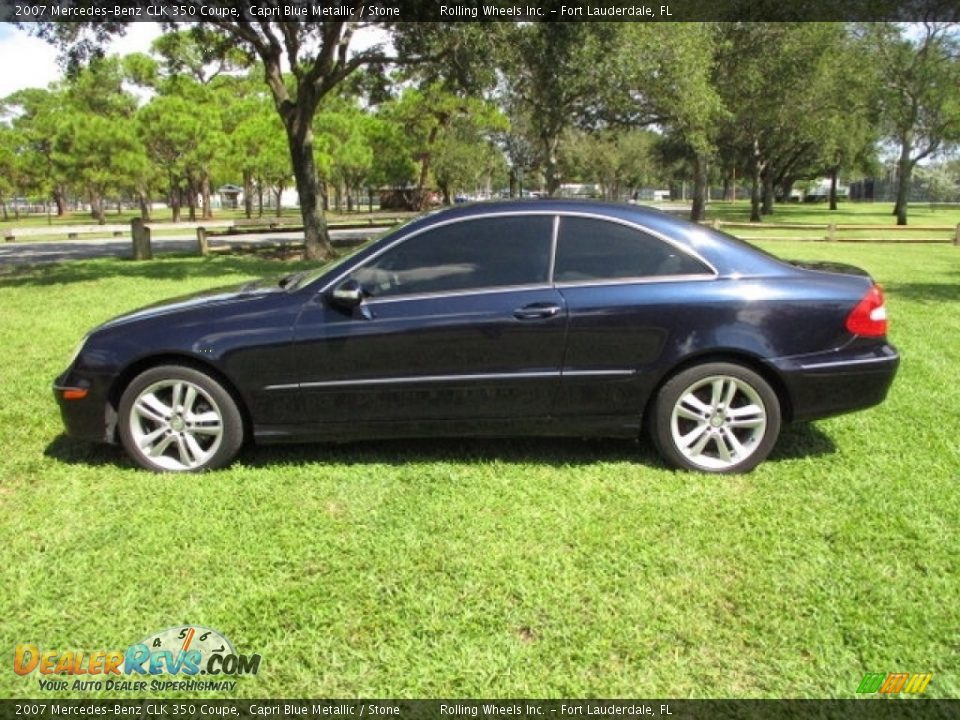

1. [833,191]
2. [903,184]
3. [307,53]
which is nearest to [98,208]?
[307,53]

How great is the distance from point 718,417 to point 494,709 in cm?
224

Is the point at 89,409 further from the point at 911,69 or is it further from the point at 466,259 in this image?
the point at 911,69

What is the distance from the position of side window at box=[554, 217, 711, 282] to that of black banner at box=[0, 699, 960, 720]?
2.27m

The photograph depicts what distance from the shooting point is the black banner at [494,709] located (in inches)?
87.0

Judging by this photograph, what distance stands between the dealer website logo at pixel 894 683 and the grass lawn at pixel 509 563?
0.04 m

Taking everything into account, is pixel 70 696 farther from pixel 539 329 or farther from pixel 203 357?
pixel 539 329

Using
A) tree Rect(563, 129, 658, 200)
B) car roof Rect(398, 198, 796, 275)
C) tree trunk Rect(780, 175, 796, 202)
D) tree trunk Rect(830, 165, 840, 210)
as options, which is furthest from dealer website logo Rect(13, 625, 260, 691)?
tree trunk Rect(780, 175, 796, 202)

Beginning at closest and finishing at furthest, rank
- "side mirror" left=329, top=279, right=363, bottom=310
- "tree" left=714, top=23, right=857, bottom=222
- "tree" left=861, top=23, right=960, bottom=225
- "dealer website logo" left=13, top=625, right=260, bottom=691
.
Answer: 1. "dealer website logo" left=13, top=625, right=260, bottom=691
2. "side mirror" left=329, top=279, right=363, bottom=310
3. "tree" left=714, top=23, right=857, bottom=222
4. "tree" left=861, top=23, right=960, bottom=225

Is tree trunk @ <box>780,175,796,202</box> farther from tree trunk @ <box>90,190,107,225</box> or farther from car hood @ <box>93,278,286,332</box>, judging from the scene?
car hood @ <box>93,278,286,332</box>

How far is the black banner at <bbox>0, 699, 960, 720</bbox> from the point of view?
2.21 meters

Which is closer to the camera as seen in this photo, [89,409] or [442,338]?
Answer: [442,338]

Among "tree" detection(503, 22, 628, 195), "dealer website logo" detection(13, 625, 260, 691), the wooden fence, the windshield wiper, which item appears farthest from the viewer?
the wooden fence

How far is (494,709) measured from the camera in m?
2.24

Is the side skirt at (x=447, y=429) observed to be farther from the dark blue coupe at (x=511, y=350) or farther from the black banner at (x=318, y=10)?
the black banner at (x=318, y=10)
